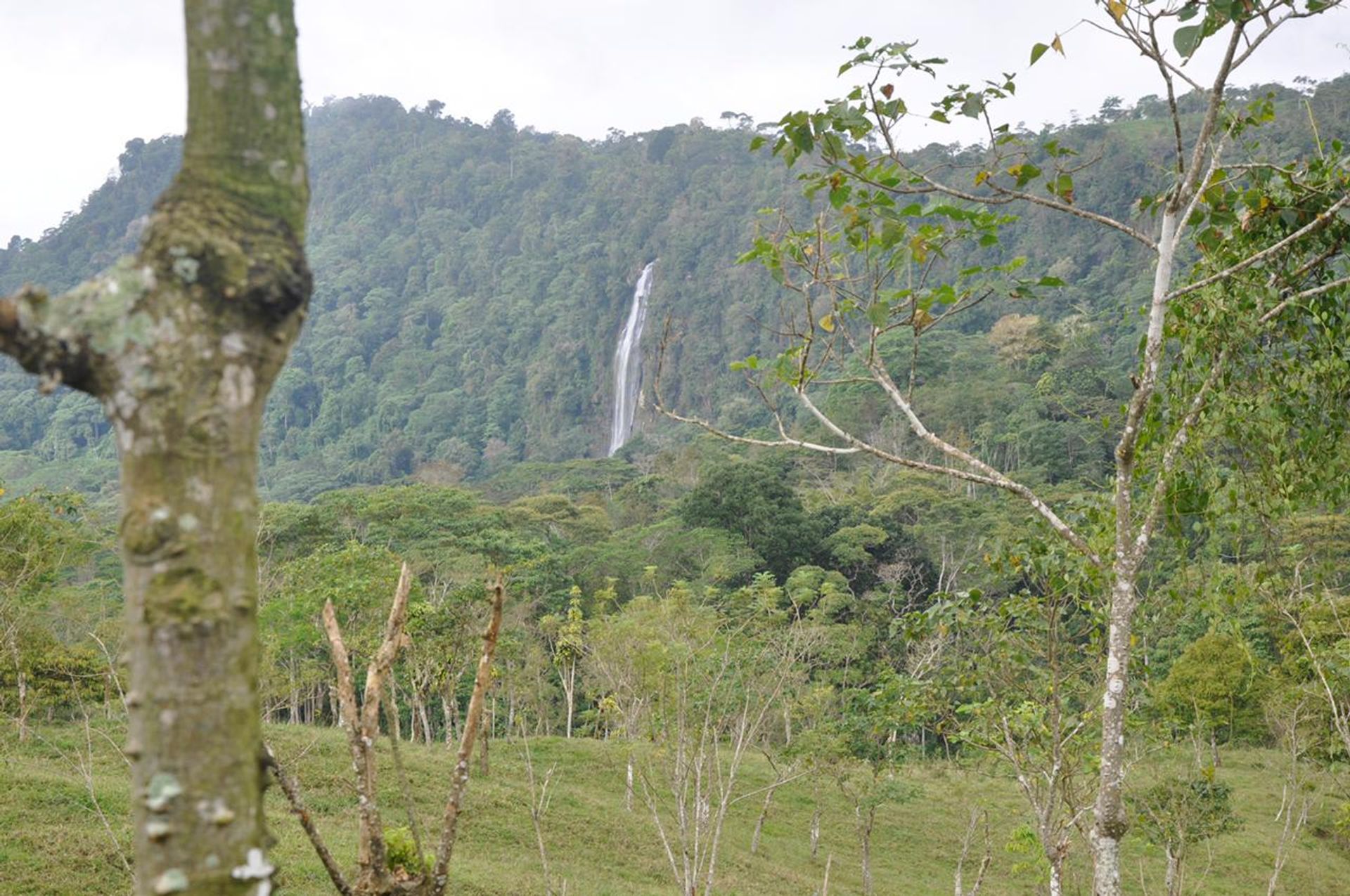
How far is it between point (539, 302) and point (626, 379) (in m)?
17.6

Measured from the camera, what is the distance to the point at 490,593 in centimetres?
244

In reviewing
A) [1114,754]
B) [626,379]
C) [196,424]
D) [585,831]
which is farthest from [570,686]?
[626,379]

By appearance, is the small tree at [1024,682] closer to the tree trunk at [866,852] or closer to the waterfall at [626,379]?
the tree trunk at [866,852]

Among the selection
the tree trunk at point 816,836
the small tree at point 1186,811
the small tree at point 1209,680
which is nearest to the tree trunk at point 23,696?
the tree trunk at point 816,836

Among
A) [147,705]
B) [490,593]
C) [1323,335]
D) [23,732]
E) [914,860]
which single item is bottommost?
[914,860]

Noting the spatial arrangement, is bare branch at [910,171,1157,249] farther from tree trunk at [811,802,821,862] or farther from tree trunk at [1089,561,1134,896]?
tree trunk at [811,802,821,862]

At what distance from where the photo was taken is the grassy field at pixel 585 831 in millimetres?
11008

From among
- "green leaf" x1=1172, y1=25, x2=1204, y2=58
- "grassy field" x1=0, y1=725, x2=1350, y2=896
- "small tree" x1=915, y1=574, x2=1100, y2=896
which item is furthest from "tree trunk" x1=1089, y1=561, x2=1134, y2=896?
"grassy field" x1=0, y1=725, x2=1350, y2=896

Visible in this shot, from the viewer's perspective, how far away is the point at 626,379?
72438mm

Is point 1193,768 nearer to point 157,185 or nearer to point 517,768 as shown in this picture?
point 517,768

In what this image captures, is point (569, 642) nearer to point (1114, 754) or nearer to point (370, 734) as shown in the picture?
point (1114, 754)

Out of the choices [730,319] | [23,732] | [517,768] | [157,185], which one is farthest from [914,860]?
[157,185]

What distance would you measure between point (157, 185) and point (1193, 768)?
10428 centimetres

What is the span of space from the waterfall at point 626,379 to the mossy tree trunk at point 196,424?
6589 cm
